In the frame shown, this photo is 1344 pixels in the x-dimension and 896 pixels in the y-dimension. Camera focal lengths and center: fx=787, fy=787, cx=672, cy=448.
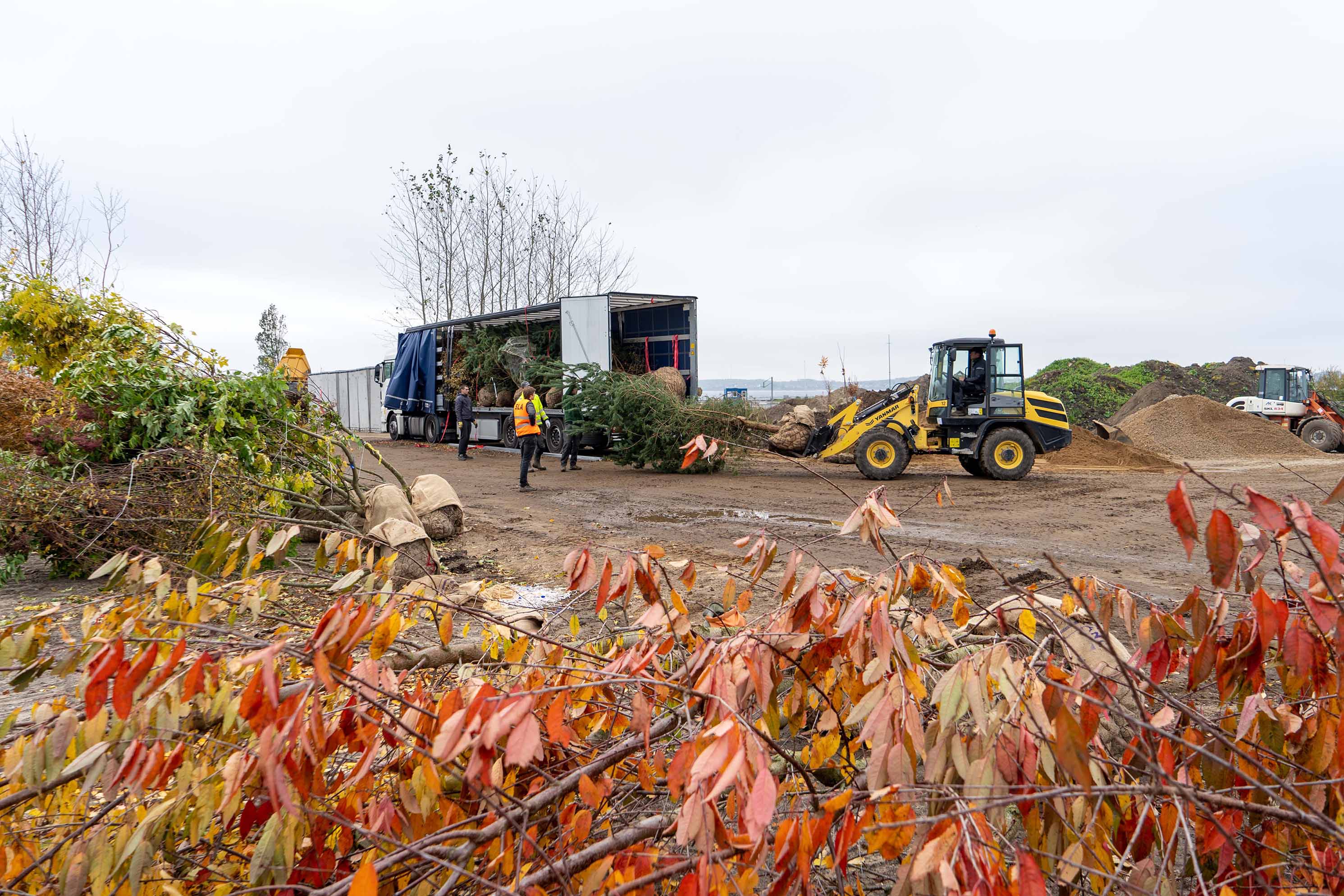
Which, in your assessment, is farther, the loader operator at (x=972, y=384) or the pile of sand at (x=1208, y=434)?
the pile of sand at (x=1208, y=434)

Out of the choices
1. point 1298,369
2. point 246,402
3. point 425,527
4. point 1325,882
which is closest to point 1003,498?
point 425,527

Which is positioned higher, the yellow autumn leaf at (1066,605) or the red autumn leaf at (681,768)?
the yellow autumn leaf at (1066,605)

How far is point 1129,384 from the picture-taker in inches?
1197

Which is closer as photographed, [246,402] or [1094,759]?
[1094,759]

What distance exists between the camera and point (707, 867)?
1132 mm

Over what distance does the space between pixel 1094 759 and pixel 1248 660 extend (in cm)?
47

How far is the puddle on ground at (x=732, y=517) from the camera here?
31.7ft

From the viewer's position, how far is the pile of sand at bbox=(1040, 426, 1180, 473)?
17.6 m

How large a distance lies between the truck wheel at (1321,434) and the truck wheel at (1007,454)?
12.0 metres

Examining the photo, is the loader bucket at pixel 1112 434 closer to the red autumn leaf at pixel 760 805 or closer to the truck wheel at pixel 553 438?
the truck wheel at pixel 553 438

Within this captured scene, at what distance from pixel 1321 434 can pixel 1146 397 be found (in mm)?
7604

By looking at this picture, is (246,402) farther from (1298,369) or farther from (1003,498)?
(1298,369)

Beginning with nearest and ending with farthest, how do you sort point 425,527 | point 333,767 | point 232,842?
point 232,842 → point 333,767 → point 425,527

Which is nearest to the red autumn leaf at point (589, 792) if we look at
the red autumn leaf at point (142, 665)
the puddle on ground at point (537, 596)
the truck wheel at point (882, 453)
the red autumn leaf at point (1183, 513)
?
the red autumn leaf at point (142, 665)
